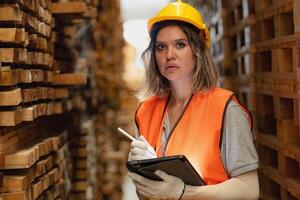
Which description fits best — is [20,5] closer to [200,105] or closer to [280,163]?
[200,105]

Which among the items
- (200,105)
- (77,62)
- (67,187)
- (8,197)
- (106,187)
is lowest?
(106,187)

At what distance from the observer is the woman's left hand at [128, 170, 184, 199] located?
9.21ft

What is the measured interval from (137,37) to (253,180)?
25.5 ft

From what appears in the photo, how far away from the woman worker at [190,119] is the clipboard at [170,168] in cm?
4

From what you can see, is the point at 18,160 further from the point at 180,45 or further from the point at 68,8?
the point at 68,8

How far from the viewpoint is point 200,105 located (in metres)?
3.11

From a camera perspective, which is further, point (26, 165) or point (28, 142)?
point (28, 142)

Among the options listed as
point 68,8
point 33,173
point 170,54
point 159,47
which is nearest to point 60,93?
point 68,8

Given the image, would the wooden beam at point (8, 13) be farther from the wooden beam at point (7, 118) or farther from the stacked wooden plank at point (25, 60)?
the wooden beam at point (7, 118)

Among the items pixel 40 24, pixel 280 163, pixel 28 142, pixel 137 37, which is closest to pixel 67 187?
pixel 28 142

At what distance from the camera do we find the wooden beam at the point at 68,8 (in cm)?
448

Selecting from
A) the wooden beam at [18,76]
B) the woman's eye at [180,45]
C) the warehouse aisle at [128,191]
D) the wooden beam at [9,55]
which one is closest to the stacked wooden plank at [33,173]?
the wooden beam at [18,76]

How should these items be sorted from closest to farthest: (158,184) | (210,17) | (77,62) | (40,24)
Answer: (158,184) → (40,24) → (77,62) → (210,17)

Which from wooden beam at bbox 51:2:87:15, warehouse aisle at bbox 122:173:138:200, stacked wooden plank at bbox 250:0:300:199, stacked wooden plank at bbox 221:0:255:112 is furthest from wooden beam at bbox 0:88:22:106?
warehouse aisle at bbox 122:173:138:200
